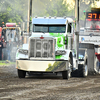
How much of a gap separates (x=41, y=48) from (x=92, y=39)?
23.7ft

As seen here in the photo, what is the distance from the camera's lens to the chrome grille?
15.0 m

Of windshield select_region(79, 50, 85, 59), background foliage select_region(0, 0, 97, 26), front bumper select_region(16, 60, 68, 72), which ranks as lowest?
front bumper select_region(16, 60, 68, 72)

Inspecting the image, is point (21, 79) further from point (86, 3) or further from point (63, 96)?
point (86, 3)

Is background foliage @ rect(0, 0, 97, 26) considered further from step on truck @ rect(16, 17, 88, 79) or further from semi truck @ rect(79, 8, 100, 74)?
step on truck @ rect(16, 17, 88, 79)

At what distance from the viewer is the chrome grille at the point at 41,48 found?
1500cm

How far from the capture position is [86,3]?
82.9 metres

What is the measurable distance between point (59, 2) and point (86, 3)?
9.91 meters

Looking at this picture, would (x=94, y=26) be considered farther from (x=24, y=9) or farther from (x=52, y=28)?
(x=24, y=9)

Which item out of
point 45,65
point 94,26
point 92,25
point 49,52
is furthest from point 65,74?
point 92,25

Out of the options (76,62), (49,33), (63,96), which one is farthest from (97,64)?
(63,96)

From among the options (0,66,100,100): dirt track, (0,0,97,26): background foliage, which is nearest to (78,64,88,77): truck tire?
(0,66,100,100): dirt track

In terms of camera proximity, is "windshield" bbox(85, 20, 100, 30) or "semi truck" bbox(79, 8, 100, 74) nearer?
"semi truck" bbox(79, 8, 100, 74)

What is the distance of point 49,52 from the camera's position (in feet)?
49.2

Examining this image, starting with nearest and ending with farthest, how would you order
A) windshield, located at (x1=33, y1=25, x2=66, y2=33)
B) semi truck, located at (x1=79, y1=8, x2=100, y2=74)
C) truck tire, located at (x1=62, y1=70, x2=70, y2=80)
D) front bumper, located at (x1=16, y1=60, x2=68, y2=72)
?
1. front bumper, located at (x1=16, y1=60, x2=68, y2=72)
2. truck tire, located at (x1=62, y1=70, x2=70, y2=80)
3. windshield, located at (x1=33, y1=25, x2=66, y2=33)
4. semi truck, located at (x1=79, y1=8, x2=100, y2=74)
